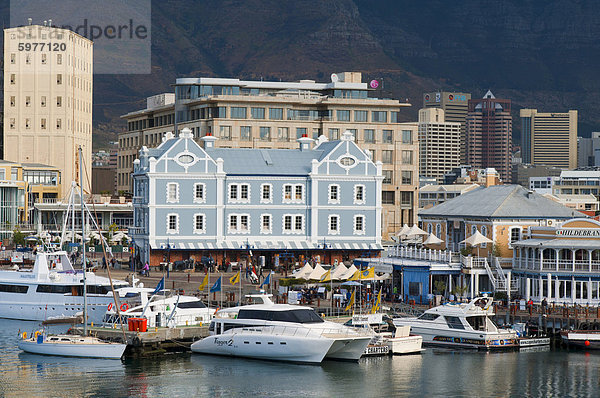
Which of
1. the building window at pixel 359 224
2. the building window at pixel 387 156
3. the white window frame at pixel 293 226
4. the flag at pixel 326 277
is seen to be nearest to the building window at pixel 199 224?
the white window frame at pixel 293 226

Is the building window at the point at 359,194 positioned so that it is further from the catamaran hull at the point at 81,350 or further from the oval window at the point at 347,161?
the catamaran hull at the point at 81,350

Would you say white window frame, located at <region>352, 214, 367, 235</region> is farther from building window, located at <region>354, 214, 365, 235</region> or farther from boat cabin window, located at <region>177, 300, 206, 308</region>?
boat cabin window, located at <region>177, 300, 206, 308</region>

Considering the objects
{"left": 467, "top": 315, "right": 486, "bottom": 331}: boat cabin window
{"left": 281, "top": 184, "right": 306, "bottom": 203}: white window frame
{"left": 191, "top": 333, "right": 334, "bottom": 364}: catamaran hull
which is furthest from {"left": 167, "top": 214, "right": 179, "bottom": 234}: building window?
{"left": 467, "top": 315, "right": 486, "bottom": 331}: boat cabin window

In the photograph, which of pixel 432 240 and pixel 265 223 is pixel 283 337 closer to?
pixel 432 240

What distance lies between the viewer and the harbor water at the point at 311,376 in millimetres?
58906

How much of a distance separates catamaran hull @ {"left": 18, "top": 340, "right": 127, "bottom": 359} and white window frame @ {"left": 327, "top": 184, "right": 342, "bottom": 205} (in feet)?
140

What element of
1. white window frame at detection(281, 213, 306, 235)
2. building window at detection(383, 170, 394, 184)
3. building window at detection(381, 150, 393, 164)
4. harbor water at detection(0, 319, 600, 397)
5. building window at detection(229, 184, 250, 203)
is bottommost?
harbor water at detection(0, 319, 600, 397)

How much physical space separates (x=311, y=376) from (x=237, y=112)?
101m

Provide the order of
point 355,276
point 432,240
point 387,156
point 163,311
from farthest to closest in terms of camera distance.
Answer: point 387,156 → point 432,240 → point 355,276 → point 163,311

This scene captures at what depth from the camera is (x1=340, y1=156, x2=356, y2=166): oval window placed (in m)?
107

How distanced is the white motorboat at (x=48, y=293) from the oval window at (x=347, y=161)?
3139cm

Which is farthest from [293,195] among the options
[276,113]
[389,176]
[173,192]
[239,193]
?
[389,176]

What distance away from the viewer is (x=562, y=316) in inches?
2955

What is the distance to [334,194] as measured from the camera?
351 feet
